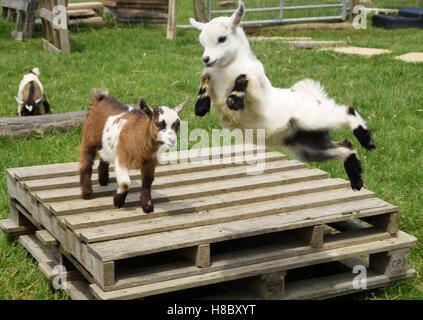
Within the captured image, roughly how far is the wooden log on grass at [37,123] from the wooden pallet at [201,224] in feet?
6.39

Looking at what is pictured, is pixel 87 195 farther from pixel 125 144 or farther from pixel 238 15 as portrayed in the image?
Answer: pixel 238 15

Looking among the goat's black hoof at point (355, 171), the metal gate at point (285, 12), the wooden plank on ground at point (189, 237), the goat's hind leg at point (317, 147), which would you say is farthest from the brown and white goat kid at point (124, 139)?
the metal gate at point (285, 12)

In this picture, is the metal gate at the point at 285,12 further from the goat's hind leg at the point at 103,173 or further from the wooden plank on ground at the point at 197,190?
the goat's hind leg at the point at 103,173

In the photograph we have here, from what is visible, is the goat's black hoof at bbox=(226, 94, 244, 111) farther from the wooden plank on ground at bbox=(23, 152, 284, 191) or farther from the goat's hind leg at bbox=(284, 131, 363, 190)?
the wooden plank on ground at bbox=(23, 152, 284, 191)

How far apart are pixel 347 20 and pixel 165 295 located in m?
12.8

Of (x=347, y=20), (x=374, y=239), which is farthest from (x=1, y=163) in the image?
(x=347, y=20)

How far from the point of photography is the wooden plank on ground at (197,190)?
16.3 ft

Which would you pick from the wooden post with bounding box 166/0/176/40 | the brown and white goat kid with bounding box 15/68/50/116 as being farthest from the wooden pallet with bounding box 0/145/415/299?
the wooden post with bounding box 166/0/176/40

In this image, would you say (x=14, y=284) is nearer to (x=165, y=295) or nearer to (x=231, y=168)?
(x=165, y=295)

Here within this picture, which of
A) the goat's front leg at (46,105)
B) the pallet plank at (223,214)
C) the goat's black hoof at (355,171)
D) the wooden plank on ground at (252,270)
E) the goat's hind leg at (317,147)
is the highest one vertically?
the goat's hind leg at (317,147)

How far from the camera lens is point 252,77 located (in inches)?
150

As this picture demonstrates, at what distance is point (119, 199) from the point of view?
4.94m

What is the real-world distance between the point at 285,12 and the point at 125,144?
42.9 ft

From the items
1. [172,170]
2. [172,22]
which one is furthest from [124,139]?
[172,22]
